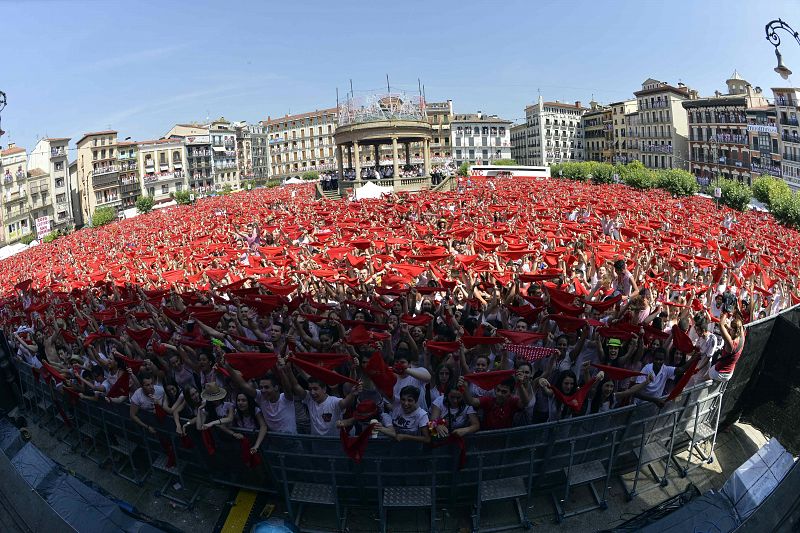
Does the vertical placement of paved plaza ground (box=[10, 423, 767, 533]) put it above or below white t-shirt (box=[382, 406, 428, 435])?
below

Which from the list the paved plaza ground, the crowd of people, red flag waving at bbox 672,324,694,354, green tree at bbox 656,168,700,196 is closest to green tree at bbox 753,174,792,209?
green tree at bbox 656,168,700,196

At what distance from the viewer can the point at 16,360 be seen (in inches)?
444

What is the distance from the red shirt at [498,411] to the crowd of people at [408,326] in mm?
17

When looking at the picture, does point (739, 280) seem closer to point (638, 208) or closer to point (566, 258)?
point (566, 258)

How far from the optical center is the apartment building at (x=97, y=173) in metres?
94.1

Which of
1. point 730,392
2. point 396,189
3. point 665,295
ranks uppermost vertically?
point 396,189

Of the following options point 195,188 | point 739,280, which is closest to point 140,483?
point 739,280

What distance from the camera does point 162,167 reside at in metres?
114

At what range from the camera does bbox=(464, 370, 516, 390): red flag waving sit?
6.98 m

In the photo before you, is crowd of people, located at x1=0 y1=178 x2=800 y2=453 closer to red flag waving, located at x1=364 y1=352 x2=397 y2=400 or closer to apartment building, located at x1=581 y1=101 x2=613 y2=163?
red flag waving, located at x1=364 y1=352 x2=397 y2=400

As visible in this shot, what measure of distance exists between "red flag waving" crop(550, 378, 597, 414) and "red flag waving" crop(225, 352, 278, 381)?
135 inches

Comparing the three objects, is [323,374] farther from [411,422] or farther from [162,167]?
[162,167]

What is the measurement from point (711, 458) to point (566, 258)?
7807 mm

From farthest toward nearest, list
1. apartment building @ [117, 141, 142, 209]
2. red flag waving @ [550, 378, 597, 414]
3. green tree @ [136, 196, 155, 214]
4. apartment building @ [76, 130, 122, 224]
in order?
apartment building @ [117, 141, 142, 209], apartment building @ [76, 130, 122, 224], green tree @ [136, 196, 155, 214], red flag waving @ [550, 378, 597, 414]
